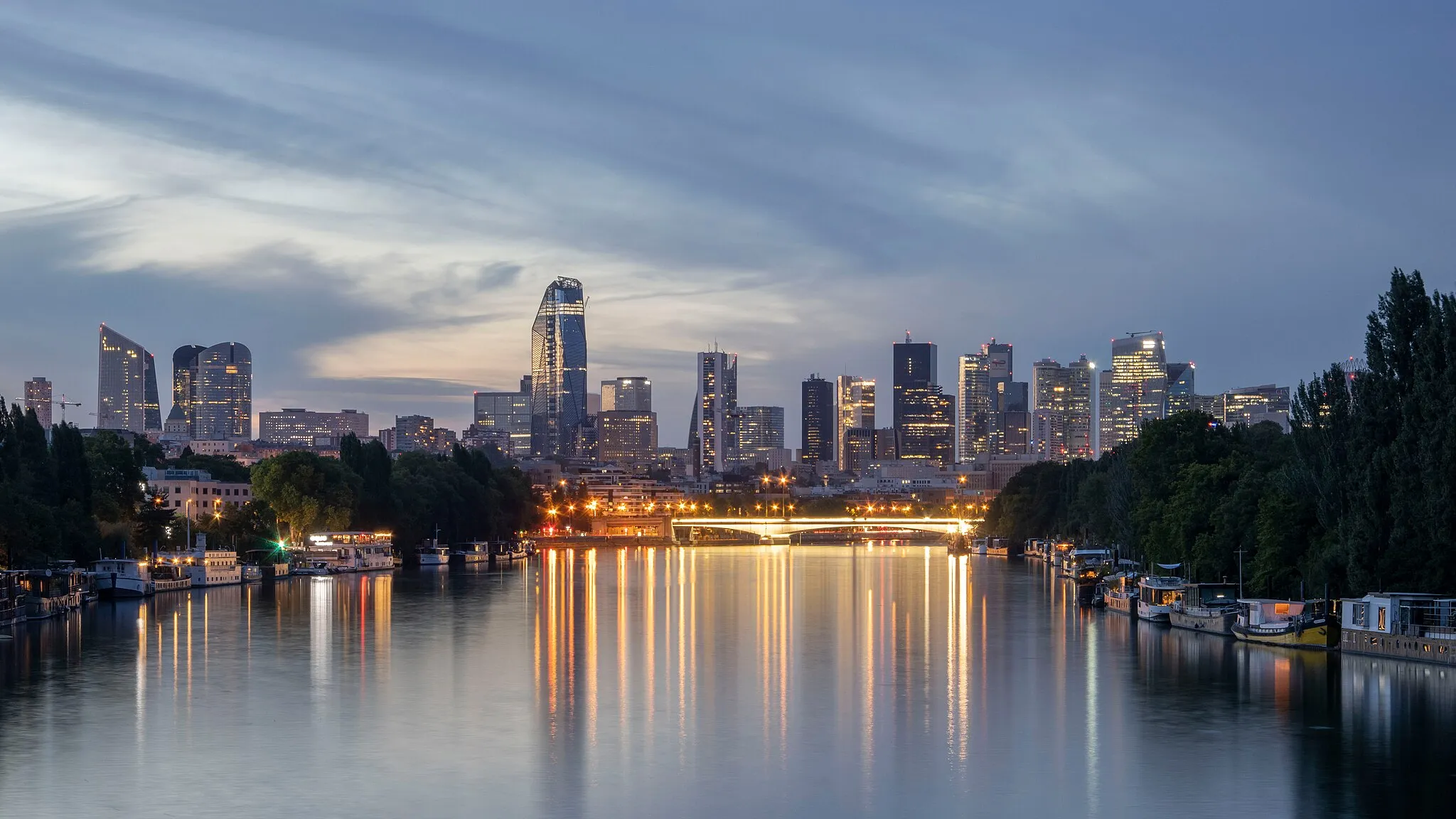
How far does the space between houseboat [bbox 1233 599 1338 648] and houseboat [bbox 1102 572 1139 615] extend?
14853 mm

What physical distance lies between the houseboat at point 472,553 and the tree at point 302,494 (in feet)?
61.0

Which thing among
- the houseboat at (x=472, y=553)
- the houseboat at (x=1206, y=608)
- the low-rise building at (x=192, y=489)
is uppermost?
the low-rise building at (x=192, y=489)

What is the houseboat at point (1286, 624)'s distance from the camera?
54.9m

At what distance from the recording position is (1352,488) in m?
52.8

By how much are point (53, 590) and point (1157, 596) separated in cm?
4884

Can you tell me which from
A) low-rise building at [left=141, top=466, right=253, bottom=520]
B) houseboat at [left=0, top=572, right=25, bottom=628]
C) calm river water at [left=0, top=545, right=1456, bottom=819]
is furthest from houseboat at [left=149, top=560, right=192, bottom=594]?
low-rise building at [left=141, top=466, right=253, bottom=520]

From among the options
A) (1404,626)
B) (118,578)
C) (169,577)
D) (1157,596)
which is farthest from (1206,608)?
(169,577)

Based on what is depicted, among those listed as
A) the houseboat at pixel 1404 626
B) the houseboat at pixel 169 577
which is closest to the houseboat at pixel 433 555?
the houseboat at pixel 169 577

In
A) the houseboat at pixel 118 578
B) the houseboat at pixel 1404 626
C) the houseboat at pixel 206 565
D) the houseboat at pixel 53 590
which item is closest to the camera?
the houseboat at pixel 1404 626

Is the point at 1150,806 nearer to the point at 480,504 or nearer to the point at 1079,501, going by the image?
the point at 1079,501

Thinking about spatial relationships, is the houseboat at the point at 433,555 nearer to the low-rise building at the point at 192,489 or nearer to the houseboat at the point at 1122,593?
the low-rise building at the point at 192,489

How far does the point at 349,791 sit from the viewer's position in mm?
33094

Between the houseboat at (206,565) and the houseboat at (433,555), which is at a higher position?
the houseboat at (206,565)

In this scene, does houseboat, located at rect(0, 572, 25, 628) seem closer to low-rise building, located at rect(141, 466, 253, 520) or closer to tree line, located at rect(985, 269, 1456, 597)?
tree line, located at rect(985, 269, 1456, 597)
